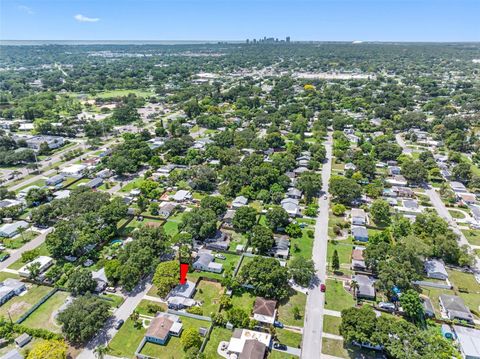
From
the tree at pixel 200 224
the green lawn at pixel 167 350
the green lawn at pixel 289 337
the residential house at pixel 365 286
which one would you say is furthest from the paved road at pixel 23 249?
the residential house at pixel 365 286

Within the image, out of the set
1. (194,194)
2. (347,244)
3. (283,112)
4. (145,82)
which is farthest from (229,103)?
(347,244)

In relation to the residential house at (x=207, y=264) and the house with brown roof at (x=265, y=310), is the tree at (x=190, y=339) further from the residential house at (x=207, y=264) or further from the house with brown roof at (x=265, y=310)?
the residential house at (x=207, y=264)

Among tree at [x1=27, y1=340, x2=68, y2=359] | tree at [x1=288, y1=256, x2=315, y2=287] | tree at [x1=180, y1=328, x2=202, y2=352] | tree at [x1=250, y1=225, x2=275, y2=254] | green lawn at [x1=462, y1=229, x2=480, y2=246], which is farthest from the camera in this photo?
green lawn at [x1=462, y1=229, x2=480, y2=246]

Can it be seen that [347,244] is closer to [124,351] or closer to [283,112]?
[124,351]

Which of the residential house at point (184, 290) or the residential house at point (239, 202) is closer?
the residential house at point (184, 290)

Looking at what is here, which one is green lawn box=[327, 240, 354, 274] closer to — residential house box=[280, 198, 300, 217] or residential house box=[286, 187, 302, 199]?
residential house box=[280, 198, 300, 217]

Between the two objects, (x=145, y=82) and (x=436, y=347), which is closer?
(x=436, y=347)

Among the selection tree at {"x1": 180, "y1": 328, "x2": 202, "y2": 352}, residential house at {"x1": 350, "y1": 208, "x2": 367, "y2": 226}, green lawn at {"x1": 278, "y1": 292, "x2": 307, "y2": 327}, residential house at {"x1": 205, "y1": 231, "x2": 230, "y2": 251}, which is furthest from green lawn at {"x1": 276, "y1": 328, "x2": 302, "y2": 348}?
residential house at {"x1": 350, "y1": 208, "x2": 367, "y2": 226}
